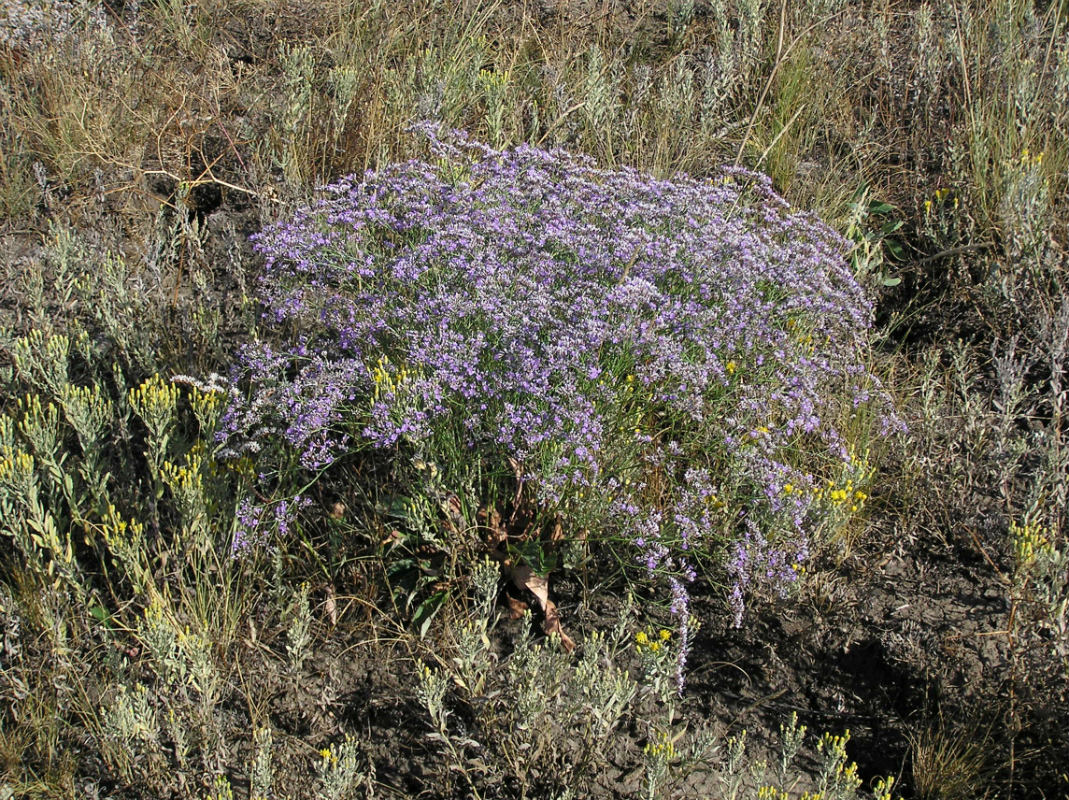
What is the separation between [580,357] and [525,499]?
2.03ft

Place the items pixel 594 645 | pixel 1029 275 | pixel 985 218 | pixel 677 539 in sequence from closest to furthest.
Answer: pixel 594 645, pixel 677 539, pixel 1029 275, pixel 985 218

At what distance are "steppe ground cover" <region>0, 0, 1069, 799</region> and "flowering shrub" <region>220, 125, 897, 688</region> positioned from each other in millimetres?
20

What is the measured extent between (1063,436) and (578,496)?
7.12 feet

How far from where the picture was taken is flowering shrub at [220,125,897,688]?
258cm

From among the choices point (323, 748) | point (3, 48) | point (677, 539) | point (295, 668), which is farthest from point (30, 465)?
point (3, 48)

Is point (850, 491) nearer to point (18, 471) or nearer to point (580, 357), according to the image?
point (580, 357)

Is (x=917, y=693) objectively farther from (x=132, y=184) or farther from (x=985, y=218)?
(x=132, y=184)

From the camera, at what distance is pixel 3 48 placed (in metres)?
4.84

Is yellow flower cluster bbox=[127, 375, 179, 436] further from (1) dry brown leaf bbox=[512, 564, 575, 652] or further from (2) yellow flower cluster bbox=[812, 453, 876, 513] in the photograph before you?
(2) yellow flower cluster bbox=[812, 453, 876, 513]

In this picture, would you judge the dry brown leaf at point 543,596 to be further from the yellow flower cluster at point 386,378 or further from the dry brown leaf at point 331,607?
the yellow flower cluster at point 386,378

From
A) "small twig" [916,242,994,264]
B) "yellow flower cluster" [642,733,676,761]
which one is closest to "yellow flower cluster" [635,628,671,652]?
"yellow flower cluster" [642,733,676,761]

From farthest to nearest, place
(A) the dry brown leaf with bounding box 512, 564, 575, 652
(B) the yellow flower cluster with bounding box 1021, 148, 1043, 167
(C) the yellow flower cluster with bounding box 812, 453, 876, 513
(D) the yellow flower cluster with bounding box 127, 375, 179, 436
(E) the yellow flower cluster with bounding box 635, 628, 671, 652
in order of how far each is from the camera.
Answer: (B) the yellow flower cluster with bounding box 1021, 148, 1043, 167
(C) the yellow flower cluster with bounding box 812, 453, 876, 513
(A) the dry brown leaf with bounding box 512, 564, 575, 652
(D) the yellow flower cluster with bounding box 127, 375, 179, 436
(E) the yellow flower cluster with bounding box 635, 628, 671, 652

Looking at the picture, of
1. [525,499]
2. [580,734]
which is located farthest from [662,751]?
[525,499]

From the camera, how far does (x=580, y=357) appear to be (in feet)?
8.80
